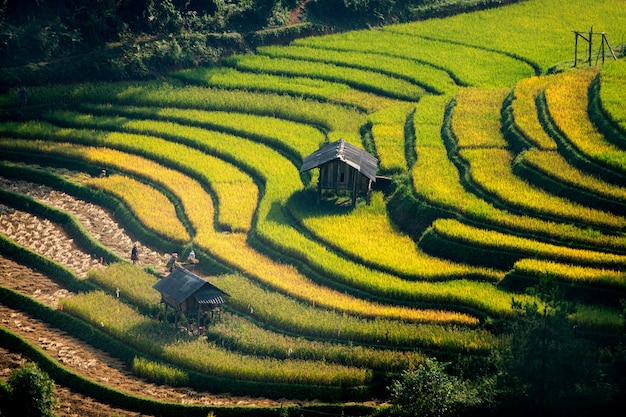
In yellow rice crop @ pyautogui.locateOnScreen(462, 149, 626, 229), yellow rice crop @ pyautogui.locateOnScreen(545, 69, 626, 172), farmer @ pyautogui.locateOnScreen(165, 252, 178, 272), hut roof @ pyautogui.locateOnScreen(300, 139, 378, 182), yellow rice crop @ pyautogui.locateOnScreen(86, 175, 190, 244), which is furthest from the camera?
hut roof @ pyautogui.locateOnScreen(300, 139, 378, 182)

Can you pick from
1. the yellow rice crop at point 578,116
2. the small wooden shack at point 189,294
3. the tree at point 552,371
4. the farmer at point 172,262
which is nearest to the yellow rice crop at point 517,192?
the yellow rice crop at point 578,116

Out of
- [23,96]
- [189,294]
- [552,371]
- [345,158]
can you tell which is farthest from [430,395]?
[23,96]

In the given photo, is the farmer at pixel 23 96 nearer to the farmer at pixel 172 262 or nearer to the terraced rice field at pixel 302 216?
the terraced rice field at pixel 302 216

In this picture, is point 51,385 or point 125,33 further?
point 125,33

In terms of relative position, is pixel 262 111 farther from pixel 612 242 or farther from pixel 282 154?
pixel 612 242

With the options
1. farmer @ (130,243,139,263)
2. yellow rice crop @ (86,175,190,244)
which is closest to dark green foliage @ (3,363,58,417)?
farmer @ (130,243,139,263)

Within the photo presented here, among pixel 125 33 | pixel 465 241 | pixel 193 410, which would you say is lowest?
pixel 193 410

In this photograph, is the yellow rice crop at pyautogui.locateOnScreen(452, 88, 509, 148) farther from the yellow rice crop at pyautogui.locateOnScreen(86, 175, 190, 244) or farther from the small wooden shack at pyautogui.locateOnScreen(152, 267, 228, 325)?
the small wooden shack at pyautogui.locateOnScreen(152, 267, 228, 325)

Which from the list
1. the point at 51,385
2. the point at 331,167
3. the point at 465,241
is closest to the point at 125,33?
the point at 331,167
